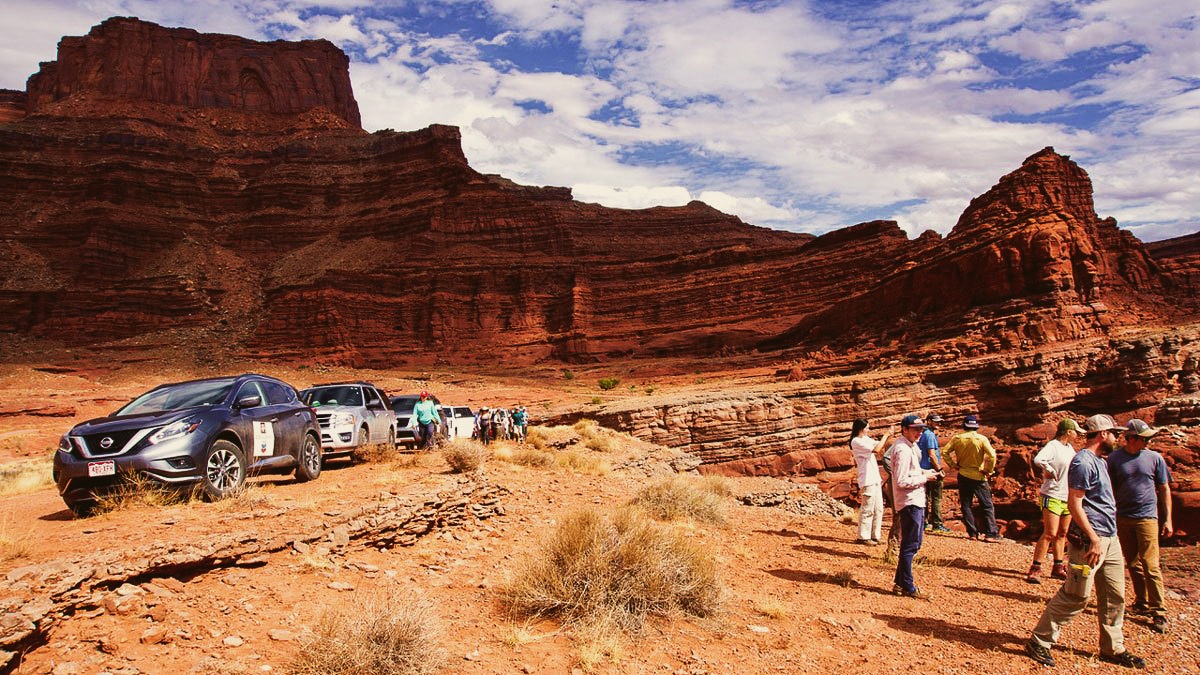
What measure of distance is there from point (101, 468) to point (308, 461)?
3.15 meters

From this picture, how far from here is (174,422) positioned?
23.8ft

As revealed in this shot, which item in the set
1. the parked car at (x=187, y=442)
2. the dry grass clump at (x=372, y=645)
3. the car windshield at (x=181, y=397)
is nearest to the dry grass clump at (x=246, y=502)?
the parked car at (x=187, y=442)

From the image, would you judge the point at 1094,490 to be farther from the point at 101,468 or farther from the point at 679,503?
the point at 101,468

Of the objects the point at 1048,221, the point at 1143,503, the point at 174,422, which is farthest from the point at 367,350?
the point at 1143,503

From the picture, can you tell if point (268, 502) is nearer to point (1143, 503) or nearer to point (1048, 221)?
point (1143, 503)

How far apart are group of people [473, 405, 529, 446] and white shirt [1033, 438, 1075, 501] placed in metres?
13.7

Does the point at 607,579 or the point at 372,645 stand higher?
the point at 372,645

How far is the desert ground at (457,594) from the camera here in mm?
4402

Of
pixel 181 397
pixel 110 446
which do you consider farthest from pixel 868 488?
pixel 110 446

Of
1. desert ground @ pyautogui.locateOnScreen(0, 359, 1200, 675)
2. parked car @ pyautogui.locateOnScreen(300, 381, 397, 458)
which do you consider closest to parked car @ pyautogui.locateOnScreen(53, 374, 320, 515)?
desert ground @ pyautogui.locateOnScreen(0, 359, 1200, 675)

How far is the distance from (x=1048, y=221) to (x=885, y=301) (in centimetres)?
915

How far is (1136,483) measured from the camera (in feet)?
20.7

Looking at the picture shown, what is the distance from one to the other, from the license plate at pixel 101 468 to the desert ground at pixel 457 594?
465mm

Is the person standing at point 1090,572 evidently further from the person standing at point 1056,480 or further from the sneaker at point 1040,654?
the person standing at point 1056,480
